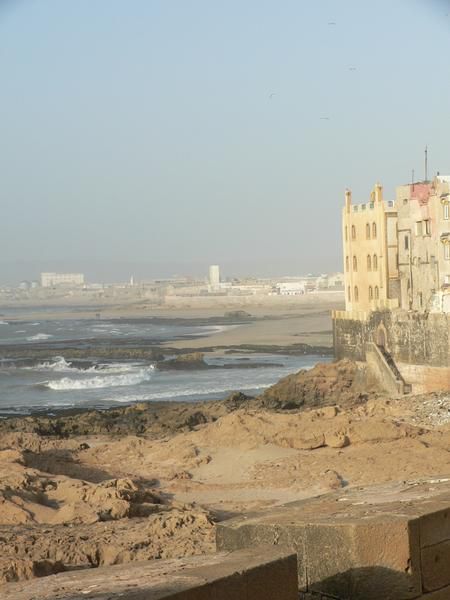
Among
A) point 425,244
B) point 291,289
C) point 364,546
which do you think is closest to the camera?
point 364,546

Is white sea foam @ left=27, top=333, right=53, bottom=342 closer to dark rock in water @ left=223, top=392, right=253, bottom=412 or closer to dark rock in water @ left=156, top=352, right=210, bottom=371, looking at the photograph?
dark rock in water @ left=156, top=352, right=210, bottom=371

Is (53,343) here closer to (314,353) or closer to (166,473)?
(314,353)

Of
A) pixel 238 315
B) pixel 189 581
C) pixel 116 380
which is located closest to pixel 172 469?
pixel 189 581

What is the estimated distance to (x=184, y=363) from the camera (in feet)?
189

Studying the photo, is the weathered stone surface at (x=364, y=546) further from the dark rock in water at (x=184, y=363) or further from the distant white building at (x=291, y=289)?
the distant white building at (x=291, y=289)

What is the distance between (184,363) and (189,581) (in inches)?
2069

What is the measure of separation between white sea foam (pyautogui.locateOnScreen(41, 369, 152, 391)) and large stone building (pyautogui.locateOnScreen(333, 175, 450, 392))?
13320 mm

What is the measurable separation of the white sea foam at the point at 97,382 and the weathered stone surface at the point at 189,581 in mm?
41909

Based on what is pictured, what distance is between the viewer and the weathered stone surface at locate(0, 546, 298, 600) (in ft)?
16.4

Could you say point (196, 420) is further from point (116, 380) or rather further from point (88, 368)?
point (88, 368)

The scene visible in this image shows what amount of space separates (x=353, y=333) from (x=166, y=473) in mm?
17754

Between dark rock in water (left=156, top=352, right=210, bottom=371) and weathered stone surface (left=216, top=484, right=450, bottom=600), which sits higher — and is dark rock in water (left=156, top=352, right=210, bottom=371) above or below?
below

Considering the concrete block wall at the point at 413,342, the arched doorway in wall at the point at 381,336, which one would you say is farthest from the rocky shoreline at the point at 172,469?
the arched doorway in wall at the point at 381,336

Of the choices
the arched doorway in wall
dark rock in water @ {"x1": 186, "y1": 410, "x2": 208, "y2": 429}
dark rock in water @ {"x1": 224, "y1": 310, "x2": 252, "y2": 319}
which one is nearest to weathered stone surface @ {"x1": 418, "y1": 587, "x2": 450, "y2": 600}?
dark rock in water @ {"x1": 186, "y1": 410, "x2": 208, "y2": 429}
